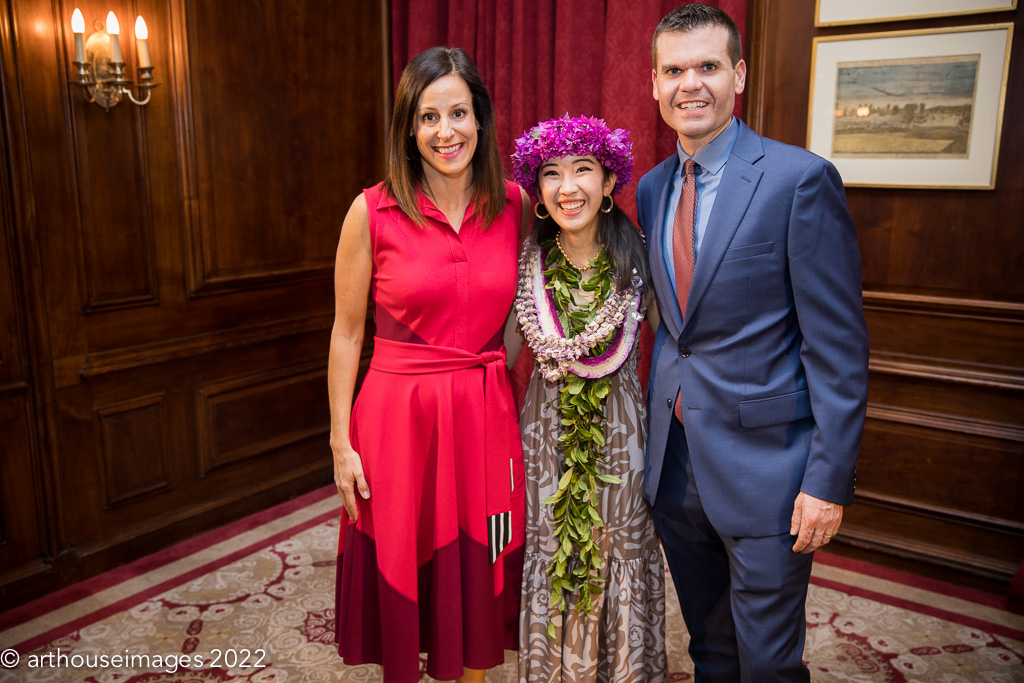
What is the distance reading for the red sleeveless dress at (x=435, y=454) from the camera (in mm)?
2094

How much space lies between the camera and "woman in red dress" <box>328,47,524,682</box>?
208 cm

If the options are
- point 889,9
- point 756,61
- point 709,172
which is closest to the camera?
point 709,172

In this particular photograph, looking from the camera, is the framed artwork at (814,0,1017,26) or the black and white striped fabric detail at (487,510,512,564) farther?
the framed artwork at (814,0,1017,26)

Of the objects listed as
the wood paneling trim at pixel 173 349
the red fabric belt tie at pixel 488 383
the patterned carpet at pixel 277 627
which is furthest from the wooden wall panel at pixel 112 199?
the red fabric belt tie at pixel 488 383

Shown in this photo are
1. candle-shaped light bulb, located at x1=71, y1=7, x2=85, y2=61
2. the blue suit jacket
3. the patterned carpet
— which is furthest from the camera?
candle-shaped light bulb, located at x1=71, y1=7, x2=85, y2=61

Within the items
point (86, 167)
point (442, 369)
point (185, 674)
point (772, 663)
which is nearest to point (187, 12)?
point (86, 167)

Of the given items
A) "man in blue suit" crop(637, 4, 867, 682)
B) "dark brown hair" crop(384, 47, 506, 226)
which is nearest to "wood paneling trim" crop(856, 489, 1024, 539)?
"man in blue suit" crop(637, 4, 867, 682)

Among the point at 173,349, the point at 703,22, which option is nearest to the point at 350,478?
the point at 703,22

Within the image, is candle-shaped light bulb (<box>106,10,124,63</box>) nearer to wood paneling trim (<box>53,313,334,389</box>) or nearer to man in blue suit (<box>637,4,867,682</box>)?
wood paneling trim (<box>53,313,334,389</box>)

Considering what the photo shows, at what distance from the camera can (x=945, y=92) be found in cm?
296

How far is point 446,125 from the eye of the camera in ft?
6.68

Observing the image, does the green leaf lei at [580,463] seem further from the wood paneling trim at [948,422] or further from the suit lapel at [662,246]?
the wood paneling trim at [948,422]

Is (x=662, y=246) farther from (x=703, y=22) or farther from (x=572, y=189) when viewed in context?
(x=703, y=22)

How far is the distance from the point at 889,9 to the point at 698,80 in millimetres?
1718
